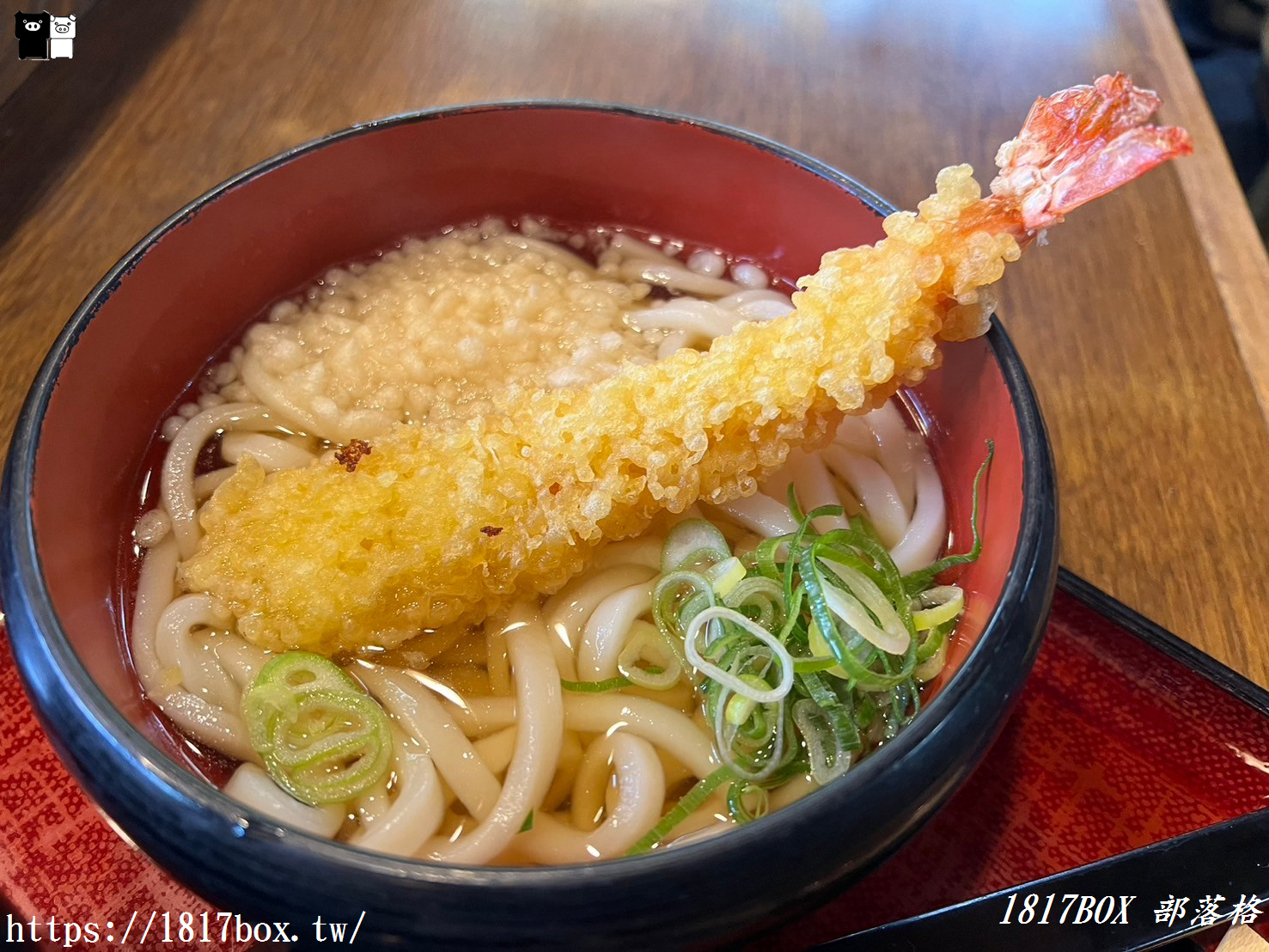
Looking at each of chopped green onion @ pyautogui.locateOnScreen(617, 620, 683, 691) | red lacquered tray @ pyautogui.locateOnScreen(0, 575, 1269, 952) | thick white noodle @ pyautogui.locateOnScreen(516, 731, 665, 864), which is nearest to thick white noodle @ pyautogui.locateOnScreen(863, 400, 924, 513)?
red lacquered tray @ pyautogui.locateOnScreen(0, 575, 1269, 952)

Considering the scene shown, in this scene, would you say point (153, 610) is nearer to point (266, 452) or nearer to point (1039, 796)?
point (266, 452)

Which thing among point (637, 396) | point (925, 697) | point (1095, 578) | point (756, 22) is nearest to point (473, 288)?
point (637, 396)

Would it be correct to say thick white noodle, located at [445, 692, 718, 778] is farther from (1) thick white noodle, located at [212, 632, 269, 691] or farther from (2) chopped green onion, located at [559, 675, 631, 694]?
(1) thick white noodle, located at [212, 632, 269, 691]

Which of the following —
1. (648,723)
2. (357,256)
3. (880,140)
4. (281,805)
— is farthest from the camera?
(880,140)

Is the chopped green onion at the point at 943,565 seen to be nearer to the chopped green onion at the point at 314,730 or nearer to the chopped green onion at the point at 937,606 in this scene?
the chopped green onion at the point at 937,606

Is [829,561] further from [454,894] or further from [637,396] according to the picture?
[454,894]

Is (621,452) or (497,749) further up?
(621,452)

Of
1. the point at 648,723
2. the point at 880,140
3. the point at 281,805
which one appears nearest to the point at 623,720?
the point at 648,723
